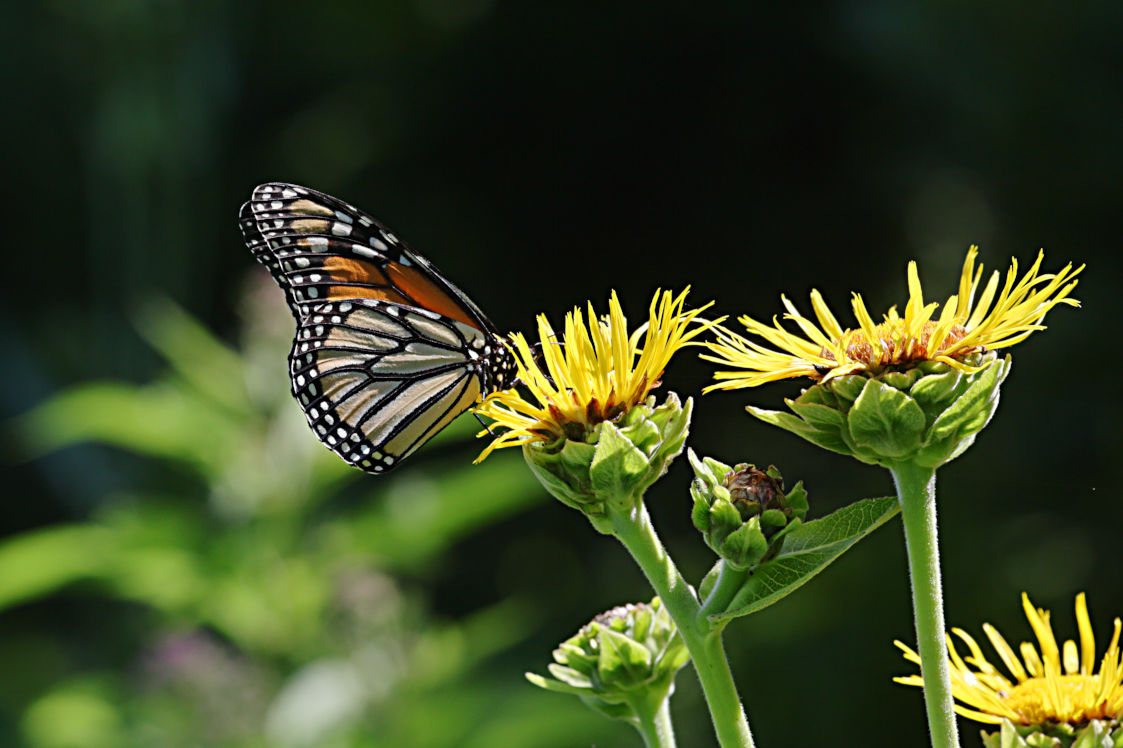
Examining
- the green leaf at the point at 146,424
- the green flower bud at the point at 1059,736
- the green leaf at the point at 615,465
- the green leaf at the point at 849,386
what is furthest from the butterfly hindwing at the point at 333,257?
the green flower bud at the point at 1059,736

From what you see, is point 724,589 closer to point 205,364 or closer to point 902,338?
point 902,338

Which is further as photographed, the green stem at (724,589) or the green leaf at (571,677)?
the green leaf at (571,677)

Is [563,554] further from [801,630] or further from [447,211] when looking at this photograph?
[447,211]

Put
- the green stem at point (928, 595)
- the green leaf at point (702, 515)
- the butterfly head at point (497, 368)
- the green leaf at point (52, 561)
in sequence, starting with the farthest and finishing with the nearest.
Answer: the green leaf at point (52, 561) → the butterfly head at point (497, 368) → the green leaf at point (702, 515) → the green stem at point (928, 595)

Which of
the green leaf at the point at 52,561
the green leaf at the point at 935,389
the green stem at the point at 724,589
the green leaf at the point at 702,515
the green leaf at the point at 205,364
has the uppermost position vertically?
the green leaf at the point at 205,364

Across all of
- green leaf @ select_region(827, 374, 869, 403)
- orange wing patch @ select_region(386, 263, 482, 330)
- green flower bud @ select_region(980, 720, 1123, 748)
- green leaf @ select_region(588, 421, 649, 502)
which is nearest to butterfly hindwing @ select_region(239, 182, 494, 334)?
orange wing patch @ select_region(386, 263, 482, 330)

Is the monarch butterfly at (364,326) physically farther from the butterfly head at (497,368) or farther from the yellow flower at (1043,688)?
the yellow flower at (1043,688)

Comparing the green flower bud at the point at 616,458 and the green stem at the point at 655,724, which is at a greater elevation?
the green flower bud at the point at 616,458
